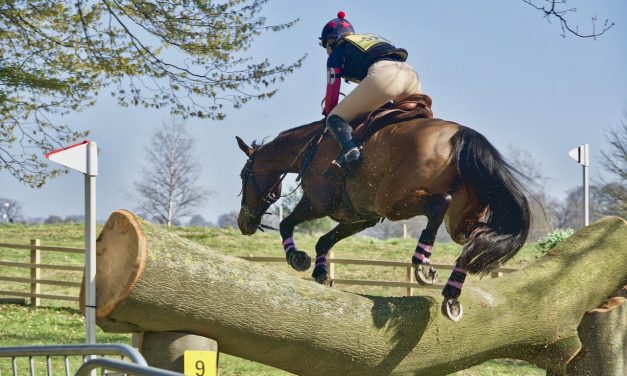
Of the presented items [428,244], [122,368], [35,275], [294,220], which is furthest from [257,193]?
[35,275]

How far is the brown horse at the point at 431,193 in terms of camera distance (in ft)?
18.7

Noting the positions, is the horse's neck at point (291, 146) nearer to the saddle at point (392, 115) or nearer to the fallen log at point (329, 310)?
the saddle at point (392, 115)

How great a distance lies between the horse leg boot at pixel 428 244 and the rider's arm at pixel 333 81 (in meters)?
1.43

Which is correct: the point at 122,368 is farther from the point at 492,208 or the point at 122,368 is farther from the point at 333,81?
the point at 333,81

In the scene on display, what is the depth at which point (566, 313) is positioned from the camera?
21.9 ft

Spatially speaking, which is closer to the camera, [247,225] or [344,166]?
[344,166]

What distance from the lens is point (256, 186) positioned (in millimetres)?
7312

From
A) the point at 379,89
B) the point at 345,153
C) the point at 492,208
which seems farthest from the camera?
the point at 379,89

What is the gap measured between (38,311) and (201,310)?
991 centimetres

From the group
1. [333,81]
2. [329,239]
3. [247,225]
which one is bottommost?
[329,239]

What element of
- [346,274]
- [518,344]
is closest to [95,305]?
[518,344]

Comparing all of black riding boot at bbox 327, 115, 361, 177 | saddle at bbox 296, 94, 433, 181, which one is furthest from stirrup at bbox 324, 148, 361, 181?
saddle at bbox 296, 94, 433, 181

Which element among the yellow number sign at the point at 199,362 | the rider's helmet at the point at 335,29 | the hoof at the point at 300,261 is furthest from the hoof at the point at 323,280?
the rider's helmet at the point at 335,29

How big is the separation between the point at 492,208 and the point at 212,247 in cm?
1479
